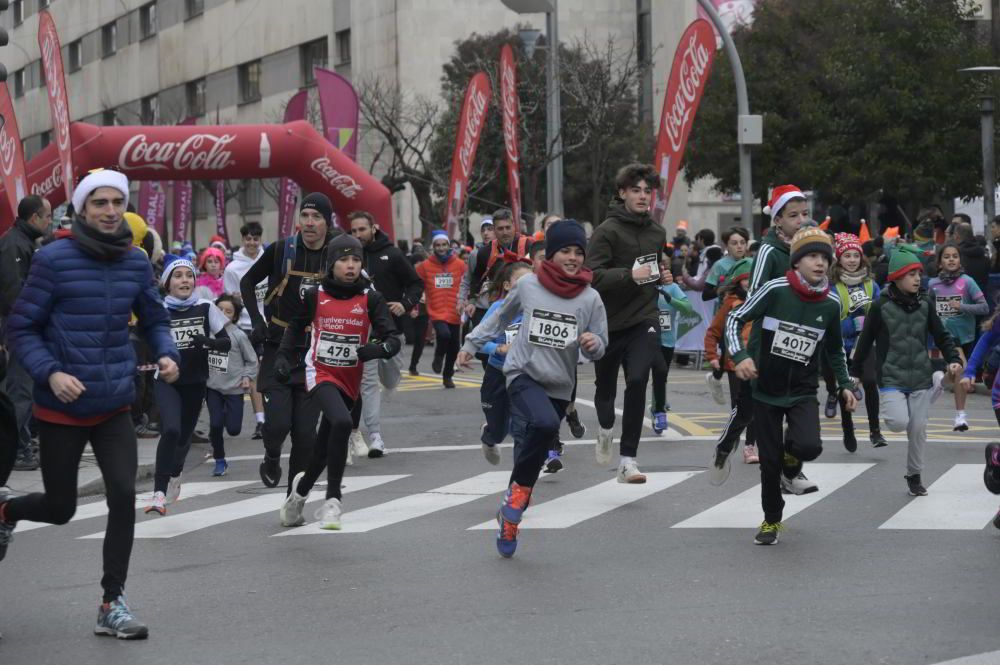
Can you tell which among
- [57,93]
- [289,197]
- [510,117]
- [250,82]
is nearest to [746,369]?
[57,93]

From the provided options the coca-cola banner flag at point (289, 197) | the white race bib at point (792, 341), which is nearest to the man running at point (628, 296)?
the white race bib at point (792, 341)

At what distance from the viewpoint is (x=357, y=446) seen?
44.4ft

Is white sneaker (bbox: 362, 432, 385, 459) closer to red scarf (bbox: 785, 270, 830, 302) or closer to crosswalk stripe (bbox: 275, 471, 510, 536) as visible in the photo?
crosswalk stripe (bbox: 275, 471, 510, 536)

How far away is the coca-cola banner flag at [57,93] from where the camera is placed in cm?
1759

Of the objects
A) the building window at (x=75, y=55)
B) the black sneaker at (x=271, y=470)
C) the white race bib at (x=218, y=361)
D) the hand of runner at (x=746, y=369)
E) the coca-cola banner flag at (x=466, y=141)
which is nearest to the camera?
the hand of runner at (x=746, y=369)

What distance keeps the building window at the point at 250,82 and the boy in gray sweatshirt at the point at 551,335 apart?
5659 cm

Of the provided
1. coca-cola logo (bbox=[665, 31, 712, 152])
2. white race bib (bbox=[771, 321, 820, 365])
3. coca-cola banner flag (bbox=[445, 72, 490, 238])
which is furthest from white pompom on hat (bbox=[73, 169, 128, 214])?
coca-cola banner flag (bbox=[445, 72, 490, 238])

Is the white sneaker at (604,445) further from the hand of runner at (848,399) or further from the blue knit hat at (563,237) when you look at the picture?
the blue knit hat at (563,237)

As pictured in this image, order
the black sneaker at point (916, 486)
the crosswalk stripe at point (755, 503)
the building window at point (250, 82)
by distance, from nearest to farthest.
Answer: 1. the crosswalk stripe at point (755, 503)
2. the black sneaker at point (916, 486)
3. the building window at point (250, 82)

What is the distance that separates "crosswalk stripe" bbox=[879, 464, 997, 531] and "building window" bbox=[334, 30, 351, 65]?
161ft

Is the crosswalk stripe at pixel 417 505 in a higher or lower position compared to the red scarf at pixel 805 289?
lower

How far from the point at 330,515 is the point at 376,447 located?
4220 mm

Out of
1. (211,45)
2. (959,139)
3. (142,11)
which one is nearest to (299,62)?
(211,45)

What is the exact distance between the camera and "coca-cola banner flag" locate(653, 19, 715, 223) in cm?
2008
